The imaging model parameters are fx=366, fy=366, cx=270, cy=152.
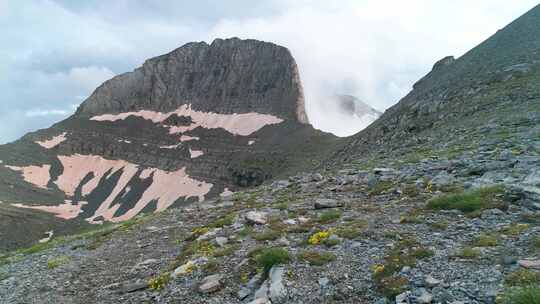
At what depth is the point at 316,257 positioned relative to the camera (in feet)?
33.9

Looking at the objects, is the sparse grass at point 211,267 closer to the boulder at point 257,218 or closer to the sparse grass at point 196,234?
the boulder at point 257,218

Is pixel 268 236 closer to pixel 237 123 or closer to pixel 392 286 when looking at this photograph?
pixel 392 286

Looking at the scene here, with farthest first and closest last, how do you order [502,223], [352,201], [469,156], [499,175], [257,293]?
[469,156] → [352,201] → [499,175] → [502,223] → [257,293]

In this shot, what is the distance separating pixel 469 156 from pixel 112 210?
5752 inches

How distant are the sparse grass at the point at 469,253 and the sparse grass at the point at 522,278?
1178mm

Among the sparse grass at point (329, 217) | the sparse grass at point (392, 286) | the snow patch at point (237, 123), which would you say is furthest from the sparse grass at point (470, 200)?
the snow patch at point (237, 123)

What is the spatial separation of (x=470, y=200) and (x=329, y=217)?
4.83m

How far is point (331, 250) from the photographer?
35.6 ft

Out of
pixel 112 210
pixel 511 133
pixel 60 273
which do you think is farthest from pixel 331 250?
pixel 112 210

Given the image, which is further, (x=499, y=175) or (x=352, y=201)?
(x=352, y=201)

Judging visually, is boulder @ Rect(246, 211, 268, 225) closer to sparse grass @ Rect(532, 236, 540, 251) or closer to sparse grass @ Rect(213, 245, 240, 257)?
sparse grass @ Rect(213, 245, 240, 257)

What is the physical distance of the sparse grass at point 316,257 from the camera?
32.9ft

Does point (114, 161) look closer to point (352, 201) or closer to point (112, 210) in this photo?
point (112, 210)

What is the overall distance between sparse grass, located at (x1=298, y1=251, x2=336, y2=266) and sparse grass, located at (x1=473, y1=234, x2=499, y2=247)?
3620mm
